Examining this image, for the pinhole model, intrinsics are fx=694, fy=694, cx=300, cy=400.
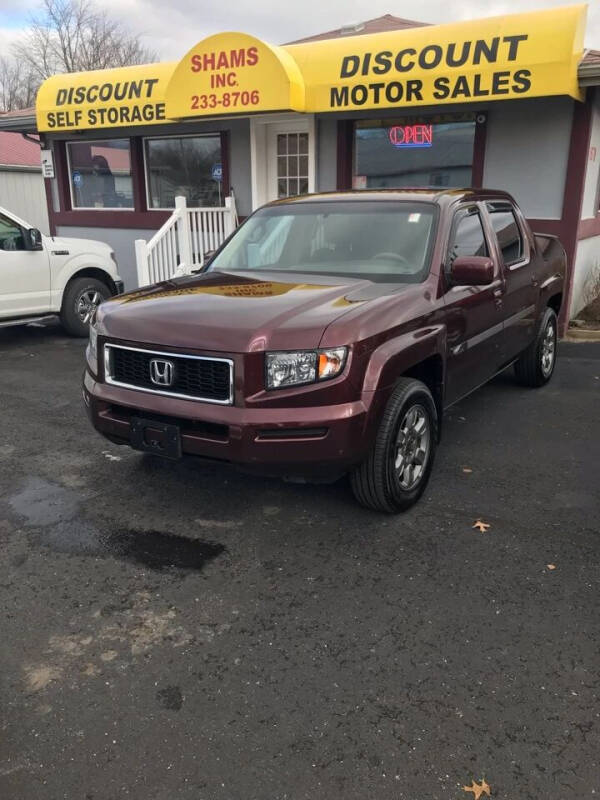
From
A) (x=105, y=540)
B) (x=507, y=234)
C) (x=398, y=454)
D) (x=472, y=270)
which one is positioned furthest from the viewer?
(x=507, y=234)

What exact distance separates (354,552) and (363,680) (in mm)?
1025

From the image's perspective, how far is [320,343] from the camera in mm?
Answer: 3523

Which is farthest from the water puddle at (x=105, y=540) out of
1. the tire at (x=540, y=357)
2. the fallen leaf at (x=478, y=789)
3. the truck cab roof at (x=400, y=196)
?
the tire at (x=540, y=357)

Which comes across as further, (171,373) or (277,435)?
(171,373)

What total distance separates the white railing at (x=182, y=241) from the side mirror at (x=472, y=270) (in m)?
5.78

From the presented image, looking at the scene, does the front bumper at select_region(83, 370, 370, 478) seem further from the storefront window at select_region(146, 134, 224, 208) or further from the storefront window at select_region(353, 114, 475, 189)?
the storefront window at select_region(146, 134, 224, 208)

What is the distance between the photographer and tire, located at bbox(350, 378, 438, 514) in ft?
12.6

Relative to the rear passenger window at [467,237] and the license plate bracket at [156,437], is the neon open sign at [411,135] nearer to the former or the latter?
the rear passenger window at [467,237]

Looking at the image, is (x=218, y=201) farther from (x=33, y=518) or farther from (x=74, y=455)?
(x=33, y=518)

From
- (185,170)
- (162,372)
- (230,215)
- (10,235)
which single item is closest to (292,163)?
(230,215)

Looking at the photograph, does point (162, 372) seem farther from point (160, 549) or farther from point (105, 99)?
point (105, 99)

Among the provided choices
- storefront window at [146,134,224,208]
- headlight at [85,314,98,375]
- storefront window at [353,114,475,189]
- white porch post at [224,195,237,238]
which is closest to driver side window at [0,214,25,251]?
white porch post at [224,195,237,238]

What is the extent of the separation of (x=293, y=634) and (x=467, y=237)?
126 inches

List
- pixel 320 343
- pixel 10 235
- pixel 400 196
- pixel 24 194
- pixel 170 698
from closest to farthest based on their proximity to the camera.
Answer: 1. pixel 170 698
2. pixel 320 343
3. pixel 400 196
4. pixel 10 235
5. pixel 24 194
